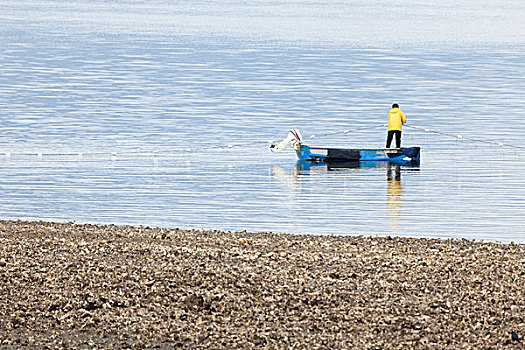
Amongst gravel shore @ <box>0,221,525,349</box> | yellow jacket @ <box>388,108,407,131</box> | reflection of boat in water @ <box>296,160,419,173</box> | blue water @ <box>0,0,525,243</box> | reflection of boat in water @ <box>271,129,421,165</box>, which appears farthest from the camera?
yellow jacket @ <box>388,108,407,131</box>

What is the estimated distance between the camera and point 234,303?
11.2 m

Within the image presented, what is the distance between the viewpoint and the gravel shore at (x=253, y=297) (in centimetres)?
1030

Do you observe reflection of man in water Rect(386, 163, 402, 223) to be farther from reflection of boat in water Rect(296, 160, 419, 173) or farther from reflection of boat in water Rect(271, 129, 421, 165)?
reflection of boat in water Rect(271, 129, 421, 165)

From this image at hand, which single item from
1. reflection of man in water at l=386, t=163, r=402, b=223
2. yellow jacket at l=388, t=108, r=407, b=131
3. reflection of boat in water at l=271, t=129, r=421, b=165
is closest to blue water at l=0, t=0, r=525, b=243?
reflection of man in water at l=386, t=163, r=402, b=223

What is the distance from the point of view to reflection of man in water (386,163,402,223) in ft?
72.7

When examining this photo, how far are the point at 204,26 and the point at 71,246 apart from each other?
158m

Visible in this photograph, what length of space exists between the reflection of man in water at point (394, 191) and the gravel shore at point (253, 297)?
25.0 feet

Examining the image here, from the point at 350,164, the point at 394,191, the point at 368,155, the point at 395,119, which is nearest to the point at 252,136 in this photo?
the point at 395,119

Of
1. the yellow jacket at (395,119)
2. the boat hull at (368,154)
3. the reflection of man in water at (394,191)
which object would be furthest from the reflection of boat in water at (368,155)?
the yellow jacket at (395,119)

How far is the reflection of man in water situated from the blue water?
1.6 inches

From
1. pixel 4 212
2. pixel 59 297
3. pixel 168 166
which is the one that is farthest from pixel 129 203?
pixel 59 297

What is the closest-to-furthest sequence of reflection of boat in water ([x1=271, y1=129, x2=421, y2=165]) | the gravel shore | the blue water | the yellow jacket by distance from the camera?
the gravel shore
the blue water
reflection of boat in water ([x1=271, y1=129, x2=421, y2=165])
the yellow jacket

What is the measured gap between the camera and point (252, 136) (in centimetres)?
3975

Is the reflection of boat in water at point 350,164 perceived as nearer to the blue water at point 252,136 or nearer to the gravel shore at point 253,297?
the blue water at point 252,136
